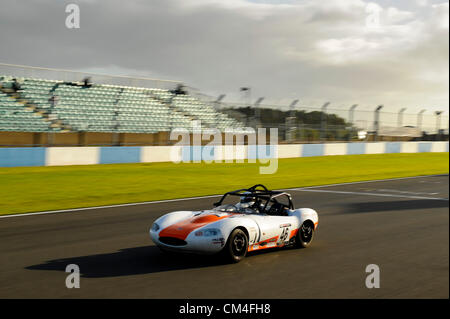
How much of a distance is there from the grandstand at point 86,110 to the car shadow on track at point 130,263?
15323 millimetres

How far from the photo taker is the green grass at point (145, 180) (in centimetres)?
1214

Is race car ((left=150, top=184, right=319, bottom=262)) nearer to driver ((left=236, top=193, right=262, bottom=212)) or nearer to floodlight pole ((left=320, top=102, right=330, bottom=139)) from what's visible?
driver ((left=236, top=193, right=262, bottom=212))

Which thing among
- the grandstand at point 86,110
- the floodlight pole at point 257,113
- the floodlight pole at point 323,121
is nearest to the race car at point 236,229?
the grandstand at point 86,110

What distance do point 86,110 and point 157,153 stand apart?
13.7 ft

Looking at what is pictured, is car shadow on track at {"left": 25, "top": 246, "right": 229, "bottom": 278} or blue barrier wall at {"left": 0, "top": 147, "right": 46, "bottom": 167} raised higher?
blue barrier wall at {"left": 0, "top": 147, "right": 46, "bottom": 167}

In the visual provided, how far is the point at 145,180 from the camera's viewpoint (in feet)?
53.4

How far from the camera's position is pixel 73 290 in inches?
208

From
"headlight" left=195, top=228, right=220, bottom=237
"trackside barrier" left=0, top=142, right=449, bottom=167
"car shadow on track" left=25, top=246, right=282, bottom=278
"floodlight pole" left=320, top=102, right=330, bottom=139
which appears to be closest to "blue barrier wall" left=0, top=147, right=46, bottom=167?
"trackside barrier" left=0, top=142, right=449, bottom=167

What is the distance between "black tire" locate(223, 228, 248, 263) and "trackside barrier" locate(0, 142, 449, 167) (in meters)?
13.5

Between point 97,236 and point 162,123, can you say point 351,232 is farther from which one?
point 162,123

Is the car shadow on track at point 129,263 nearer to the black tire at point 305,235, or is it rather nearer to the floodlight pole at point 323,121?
the black tire at point 305,235

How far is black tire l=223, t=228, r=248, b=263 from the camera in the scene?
6.47 meters

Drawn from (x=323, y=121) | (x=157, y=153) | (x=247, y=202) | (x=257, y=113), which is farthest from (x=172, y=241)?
(x=323, y=121)

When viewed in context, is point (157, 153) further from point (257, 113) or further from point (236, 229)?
point (236, 229)
